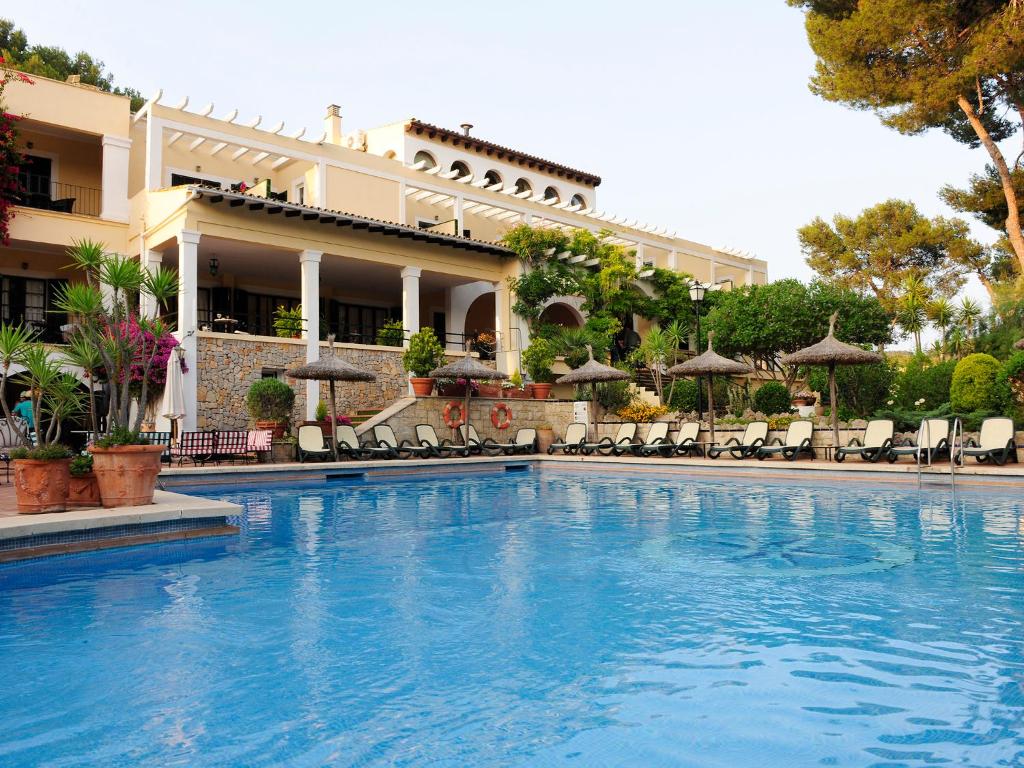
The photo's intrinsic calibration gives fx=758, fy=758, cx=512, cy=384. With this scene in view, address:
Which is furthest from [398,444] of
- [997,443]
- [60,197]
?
[60,197]

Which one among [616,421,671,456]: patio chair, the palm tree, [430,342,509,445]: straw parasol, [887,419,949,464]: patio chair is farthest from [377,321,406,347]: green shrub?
the palm tree

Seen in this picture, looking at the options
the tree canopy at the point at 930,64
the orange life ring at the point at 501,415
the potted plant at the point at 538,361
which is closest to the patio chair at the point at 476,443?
the orange life ring at the point at 501,415

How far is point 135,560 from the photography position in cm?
693

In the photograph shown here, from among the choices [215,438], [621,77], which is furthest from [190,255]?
[621,77]

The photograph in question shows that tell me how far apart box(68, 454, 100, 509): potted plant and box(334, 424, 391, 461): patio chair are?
8.65 m

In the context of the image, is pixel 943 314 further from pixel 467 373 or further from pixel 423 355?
pixel 423 355

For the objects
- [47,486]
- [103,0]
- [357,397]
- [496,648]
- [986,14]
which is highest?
[986,14]

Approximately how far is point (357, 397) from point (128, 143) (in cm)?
946

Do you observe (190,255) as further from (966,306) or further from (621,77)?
(966,306)

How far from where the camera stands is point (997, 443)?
1334 cm

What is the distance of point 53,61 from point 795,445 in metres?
27.7

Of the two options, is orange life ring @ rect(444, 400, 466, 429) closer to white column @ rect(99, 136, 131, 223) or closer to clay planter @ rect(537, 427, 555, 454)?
clay planter @ rect(537, 427, 555, 454)

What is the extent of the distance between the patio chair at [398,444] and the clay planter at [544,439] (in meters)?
3.63

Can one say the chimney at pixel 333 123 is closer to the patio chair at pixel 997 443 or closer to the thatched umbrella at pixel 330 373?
the thatched umbrella at pixel 330 373
